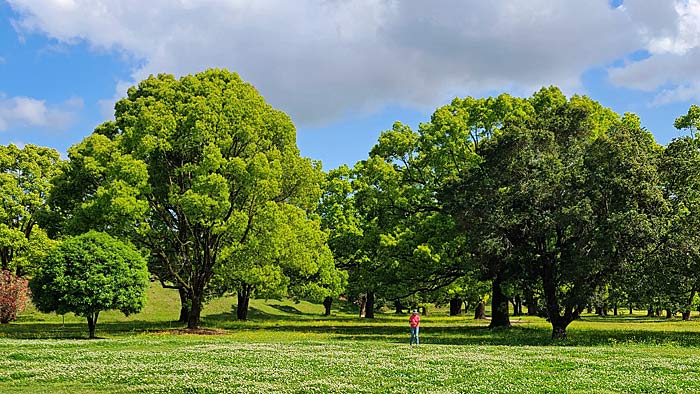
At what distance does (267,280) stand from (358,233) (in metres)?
19.8

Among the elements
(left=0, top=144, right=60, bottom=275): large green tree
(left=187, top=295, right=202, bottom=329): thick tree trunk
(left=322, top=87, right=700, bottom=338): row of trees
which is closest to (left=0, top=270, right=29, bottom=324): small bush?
(left=0, top=144, right=60, bottom=275): large green tree

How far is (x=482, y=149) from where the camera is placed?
4009cm

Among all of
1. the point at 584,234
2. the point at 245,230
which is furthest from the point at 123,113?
the point at 584,234

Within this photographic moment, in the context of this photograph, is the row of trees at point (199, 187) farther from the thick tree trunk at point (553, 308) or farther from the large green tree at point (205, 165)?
the thick tree trunk at point (553, 308)

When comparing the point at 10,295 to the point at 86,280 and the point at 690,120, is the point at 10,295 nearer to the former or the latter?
the point at 86,280

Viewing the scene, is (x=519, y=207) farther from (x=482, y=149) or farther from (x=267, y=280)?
(x=267, y=280)

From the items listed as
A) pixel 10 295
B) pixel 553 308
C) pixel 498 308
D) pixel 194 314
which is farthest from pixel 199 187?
pixel 10 295

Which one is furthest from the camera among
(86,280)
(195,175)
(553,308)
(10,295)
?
(10,295)

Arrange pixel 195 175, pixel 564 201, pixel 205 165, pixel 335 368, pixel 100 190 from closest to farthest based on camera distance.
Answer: pixel 335 368 → pixel 564 201 → pixel 100 190 → pixel 205 165 → pixel 195 175

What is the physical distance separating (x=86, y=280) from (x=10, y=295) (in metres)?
22.1

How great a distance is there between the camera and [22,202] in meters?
53.8

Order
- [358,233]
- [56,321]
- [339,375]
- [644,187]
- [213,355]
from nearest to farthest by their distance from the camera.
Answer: [339,375]
[213,355]
[644,187]
[56,321]
[358,233]

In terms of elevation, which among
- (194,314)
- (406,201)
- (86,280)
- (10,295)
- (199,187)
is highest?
(406,201)

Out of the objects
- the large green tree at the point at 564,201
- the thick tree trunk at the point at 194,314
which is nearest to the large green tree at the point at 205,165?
the thick tree trunk at the point at 194,314
